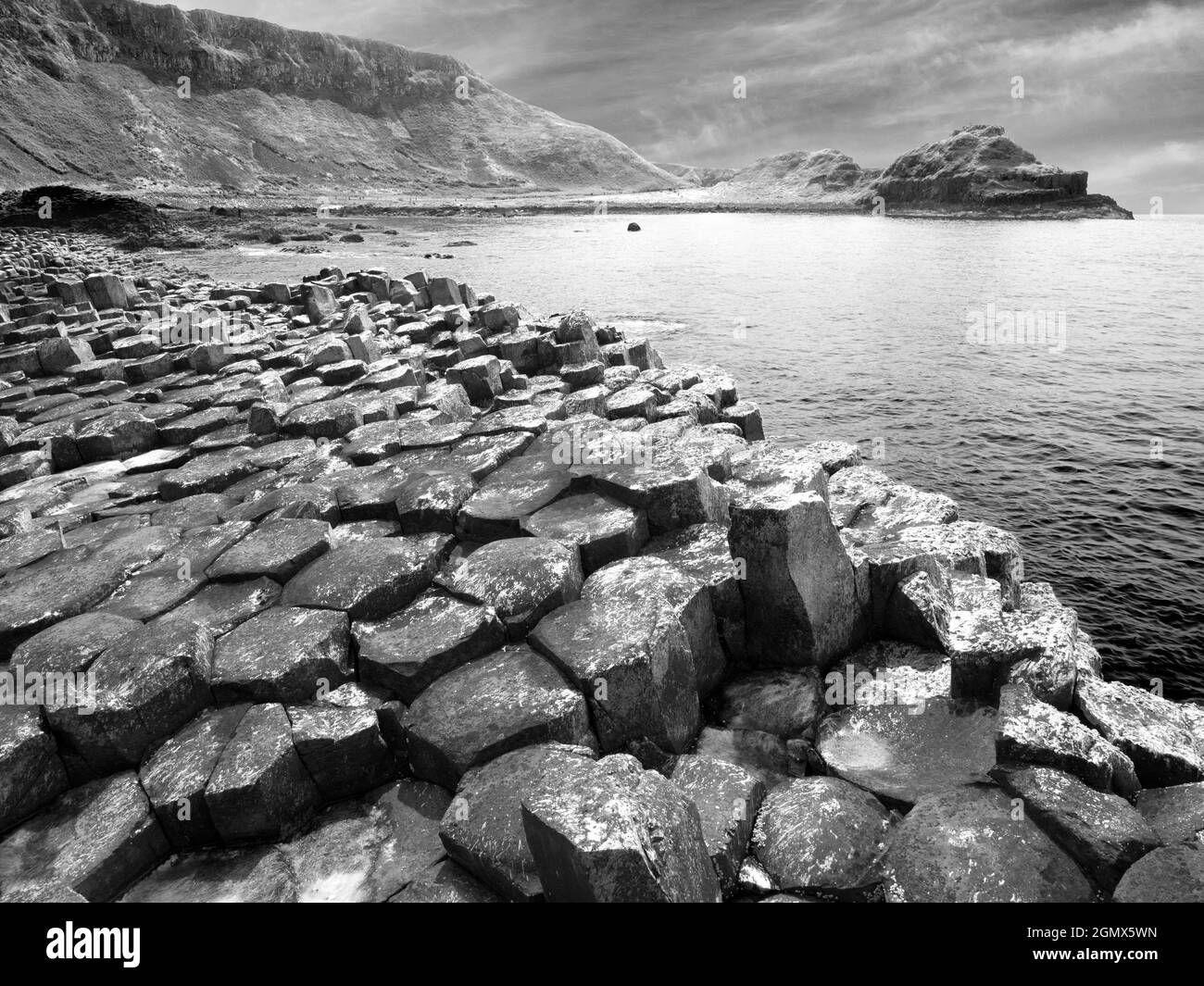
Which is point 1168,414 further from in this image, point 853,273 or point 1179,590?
point 853,273

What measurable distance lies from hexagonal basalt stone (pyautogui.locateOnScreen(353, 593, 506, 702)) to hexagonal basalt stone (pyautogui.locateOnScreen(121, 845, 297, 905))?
1.10 metres

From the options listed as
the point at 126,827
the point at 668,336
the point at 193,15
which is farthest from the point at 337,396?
the point at 193,15

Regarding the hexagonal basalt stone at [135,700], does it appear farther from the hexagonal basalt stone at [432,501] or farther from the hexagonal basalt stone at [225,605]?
the hexagonal basalt stone at [432,501]

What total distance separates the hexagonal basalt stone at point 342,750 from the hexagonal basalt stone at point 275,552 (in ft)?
5.25

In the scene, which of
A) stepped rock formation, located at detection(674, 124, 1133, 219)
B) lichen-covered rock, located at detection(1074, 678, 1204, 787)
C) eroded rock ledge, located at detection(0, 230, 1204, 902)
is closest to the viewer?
eroded rock ledge, located at detection(0, 230, 1204, 902)

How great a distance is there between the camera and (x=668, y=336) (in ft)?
72.7

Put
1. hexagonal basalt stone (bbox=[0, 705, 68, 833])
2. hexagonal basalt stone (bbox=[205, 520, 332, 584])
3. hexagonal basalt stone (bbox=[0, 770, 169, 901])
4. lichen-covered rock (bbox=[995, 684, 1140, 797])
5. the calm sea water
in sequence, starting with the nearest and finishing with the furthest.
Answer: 1. hexagonal basalt stone (bbox=[0, 770, 169, 901])
2. lichen-covered rock (bbox=[995, 684, 1140, 797])
3. hexagonal basalt stone (bbox=[0, 705, 68, 833])
4. hexagonal basalt stone (bbox=[205, 520, 332, 584])
5. the calm sea water

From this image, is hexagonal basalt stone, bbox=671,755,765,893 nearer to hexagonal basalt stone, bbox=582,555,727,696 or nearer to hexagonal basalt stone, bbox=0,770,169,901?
hexagonal basalt stone, bbox=582,555,727,696

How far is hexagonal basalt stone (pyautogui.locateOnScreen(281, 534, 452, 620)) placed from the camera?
498 centimetres

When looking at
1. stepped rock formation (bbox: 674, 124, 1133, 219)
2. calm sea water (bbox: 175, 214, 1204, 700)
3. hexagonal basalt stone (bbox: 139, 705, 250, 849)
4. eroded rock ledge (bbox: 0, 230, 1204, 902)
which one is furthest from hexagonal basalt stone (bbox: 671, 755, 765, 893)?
stepped rock formation (bbox: 674, 124, 1133, 219)

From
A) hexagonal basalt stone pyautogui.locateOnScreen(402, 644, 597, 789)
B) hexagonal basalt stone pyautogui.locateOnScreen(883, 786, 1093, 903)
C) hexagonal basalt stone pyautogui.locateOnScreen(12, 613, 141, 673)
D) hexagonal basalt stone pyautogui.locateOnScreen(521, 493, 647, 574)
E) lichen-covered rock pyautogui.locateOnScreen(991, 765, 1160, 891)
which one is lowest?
hexagonal basalt stone pyautogui.locateOnScreen(883, 786, 1093, 903)

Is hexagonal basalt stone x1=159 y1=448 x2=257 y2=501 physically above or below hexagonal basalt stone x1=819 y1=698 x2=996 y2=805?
above

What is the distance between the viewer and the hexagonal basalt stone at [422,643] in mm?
4406
